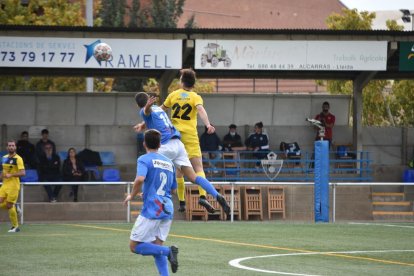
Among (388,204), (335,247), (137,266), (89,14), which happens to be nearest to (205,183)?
(137,266)

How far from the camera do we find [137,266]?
14750 mm

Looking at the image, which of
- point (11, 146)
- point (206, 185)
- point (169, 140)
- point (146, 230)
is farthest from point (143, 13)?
point (146, 230)

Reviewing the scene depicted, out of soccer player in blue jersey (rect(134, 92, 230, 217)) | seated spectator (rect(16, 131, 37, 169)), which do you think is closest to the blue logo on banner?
seated spectator (rect(16, 131, 37, 169))

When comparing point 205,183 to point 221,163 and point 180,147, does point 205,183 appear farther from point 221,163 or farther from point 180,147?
point 221,163

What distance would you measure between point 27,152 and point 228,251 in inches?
593

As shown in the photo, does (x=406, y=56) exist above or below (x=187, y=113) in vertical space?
above

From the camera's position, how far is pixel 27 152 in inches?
1223

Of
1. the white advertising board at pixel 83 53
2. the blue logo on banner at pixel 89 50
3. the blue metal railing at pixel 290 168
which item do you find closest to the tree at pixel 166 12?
the blue metal railing at pixel 290 168

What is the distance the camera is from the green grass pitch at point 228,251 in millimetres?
14398

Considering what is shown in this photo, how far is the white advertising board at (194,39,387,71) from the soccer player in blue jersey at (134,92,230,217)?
1532 centimetres

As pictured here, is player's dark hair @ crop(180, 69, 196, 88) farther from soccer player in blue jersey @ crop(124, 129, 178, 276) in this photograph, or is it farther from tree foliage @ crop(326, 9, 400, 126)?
tree foliage @ crop(326, 9, 400, 126)

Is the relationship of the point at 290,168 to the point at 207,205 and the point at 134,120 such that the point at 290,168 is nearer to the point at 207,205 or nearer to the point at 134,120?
the point at 134,120

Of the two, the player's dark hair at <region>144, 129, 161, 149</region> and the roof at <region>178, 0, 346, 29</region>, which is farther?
the roof at <region>178, 0, 346, 29</region>

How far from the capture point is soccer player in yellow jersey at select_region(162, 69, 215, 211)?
16250mm
